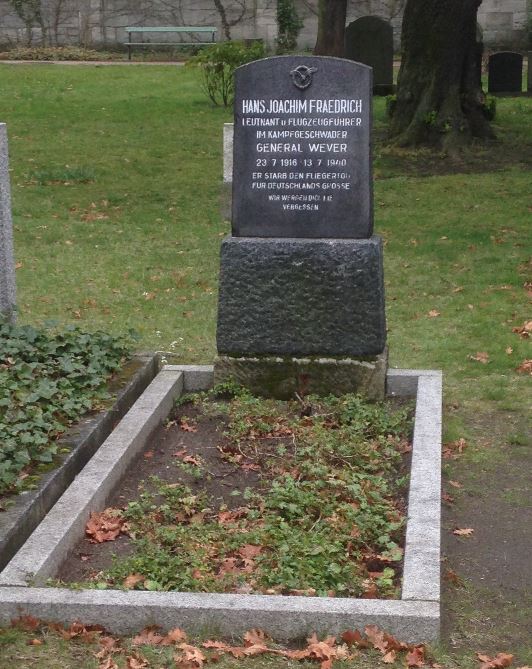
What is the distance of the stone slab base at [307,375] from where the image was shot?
22.8 feet

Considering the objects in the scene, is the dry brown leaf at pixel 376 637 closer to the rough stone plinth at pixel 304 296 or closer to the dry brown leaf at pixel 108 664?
the dry brown leaf at pixel 108 664

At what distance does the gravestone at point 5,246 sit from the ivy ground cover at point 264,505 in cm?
139

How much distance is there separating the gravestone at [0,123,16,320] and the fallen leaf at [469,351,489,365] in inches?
129

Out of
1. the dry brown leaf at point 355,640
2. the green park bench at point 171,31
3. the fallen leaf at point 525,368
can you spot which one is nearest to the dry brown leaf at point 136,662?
the dry brown leaf at point 355,640

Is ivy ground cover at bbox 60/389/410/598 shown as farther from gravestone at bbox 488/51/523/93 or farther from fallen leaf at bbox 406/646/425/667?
gravestone at bbox 488/51/523/93

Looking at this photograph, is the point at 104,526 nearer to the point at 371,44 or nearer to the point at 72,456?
the point at 72,456

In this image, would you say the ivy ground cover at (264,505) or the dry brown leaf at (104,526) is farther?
the dry brown leaf at (104,526)

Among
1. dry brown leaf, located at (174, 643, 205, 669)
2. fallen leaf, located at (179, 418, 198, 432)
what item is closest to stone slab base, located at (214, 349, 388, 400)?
fallen leaf, located at (179, 418, 198, 432)

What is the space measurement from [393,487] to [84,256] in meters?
6.07

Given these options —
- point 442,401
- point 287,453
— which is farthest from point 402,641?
point 442,401

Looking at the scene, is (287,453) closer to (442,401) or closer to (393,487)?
(393,487)

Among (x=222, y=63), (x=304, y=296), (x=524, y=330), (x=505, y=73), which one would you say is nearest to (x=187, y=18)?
(x=505, y=73)

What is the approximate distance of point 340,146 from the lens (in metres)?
6.77

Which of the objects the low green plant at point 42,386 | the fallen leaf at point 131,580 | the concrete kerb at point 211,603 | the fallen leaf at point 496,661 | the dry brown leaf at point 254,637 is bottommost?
the fallen leaf at point 496,661
